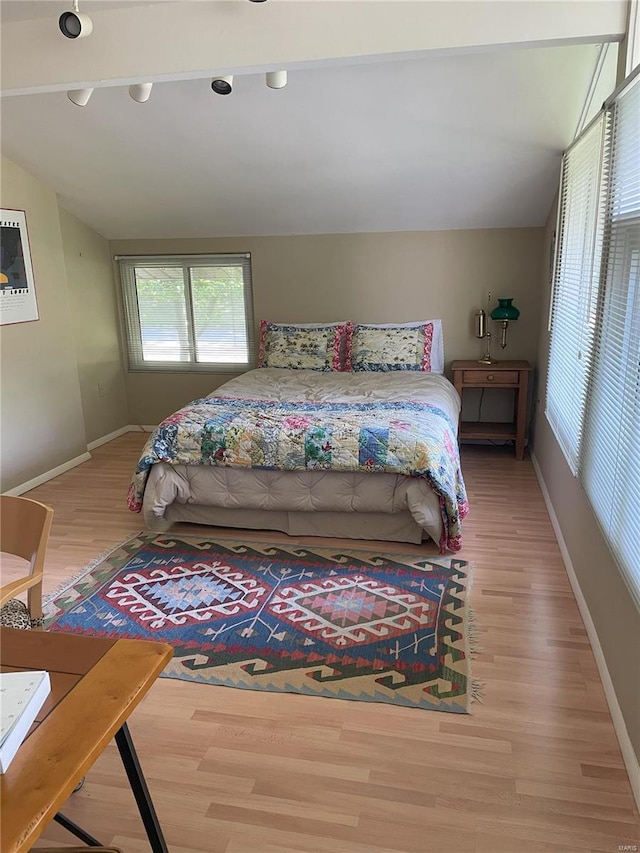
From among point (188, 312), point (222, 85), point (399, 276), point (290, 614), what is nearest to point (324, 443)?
point (290, 614)

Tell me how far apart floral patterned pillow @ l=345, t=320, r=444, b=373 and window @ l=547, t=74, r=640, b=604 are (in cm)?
130

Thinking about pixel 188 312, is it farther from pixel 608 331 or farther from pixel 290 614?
pixel 608 331

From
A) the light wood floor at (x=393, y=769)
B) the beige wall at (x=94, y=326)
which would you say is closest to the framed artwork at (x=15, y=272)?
the beige wall at (x=94, y=326)

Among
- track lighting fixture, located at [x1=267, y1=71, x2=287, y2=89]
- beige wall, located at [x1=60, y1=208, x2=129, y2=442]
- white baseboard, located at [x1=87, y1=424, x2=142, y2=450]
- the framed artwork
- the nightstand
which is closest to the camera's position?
track lighting fixture, located at [x1=267, y1=71, x2=287, y2=89]

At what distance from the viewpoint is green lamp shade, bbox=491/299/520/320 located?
4422mm

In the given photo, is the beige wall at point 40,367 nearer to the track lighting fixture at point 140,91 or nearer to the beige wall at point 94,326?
the beige wall at point 94,326

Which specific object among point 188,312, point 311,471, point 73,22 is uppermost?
point 73,22

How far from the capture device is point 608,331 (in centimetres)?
221

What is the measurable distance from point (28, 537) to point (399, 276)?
3.65m

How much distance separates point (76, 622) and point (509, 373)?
3.24 m

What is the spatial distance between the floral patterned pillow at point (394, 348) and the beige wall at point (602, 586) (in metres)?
1.17

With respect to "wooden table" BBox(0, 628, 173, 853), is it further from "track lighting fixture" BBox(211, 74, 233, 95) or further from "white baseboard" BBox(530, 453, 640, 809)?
"track lighting fixture" BBox(211, 74, 233, 95)

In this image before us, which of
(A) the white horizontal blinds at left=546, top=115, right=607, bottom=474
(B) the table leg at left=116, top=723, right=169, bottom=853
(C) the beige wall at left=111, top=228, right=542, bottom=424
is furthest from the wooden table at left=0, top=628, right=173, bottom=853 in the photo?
(C) the beige wall at left=111, top=228, right=542, bottom=424

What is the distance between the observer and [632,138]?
2.00 meters
